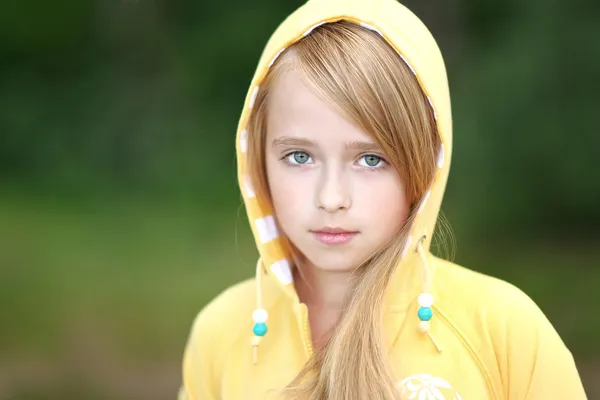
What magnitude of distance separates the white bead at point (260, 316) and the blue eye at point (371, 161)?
45cm

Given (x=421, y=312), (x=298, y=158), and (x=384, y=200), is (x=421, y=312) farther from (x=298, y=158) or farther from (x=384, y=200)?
(x=298, y=158)

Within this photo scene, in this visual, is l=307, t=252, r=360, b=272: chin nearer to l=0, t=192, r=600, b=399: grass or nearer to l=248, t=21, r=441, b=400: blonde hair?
l=248, t=21, r=441, b=400: blonde hair

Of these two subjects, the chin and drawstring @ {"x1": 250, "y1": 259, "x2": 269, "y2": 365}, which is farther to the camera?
drawstring @ {"x1": 250, "y1": 259, "x2": 269, "y2": 365}

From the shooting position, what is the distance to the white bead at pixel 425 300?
73.4 inches

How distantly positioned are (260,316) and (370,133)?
0.53 meters

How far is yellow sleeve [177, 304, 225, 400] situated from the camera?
2.10m

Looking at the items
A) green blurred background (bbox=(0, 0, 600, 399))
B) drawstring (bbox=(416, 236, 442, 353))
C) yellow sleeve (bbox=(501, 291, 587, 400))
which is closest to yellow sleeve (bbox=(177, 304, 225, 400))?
drawstring (bbox=(416, 236, 442, 353))

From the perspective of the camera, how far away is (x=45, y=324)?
4832mm

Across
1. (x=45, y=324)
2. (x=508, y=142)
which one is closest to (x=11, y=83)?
(x=45, y=324)

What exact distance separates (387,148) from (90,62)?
4089mm

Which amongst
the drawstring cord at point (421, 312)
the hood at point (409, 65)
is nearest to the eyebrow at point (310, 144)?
the hood at point (409, 65)

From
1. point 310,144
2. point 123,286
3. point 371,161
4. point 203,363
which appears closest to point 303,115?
point 310,144

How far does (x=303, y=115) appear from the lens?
5.94ft

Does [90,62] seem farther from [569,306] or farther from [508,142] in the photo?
[569,306]
